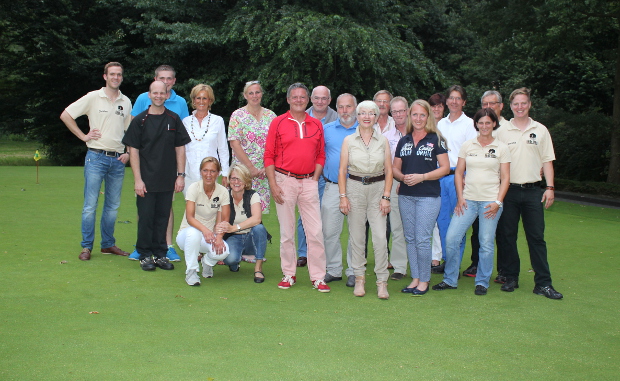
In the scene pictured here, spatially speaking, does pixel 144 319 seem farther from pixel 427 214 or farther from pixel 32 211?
pixel 32 211

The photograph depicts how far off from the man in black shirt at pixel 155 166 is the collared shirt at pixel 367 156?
1823mm

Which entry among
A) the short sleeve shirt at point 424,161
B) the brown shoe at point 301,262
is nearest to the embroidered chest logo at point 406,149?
the short sleeve shirt at point 424,161

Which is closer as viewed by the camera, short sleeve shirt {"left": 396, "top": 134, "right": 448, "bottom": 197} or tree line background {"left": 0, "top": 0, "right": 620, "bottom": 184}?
short sleeve shirt {"left": 396, "top": 134, "right": 448, "bottom": 197}

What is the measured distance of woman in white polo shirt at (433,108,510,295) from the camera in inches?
220

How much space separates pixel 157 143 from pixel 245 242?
4.22ft

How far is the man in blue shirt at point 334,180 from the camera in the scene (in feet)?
19.1

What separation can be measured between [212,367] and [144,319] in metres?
1.09

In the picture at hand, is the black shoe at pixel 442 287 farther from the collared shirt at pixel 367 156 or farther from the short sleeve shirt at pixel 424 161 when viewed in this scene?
the collared shirt at pixel 367 156

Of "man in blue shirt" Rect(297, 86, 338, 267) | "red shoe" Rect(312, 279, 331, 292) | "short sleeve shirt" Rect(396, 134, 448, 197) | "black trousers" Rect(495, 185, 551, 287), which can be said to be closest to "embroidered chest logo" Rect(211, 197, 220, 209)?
"man in blue shirt" Rect(297, 86, 338, 267)

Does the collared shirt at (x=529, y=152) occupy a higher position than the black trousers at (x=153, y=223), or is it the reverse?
the collared shirt at (x=529, y=152)

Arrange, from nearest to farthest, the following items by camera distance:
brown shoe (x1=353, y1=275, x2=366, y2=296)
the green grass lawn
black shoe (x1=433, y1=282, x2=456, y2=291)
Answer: the green grass lawn, brown shoe (x1=353, y1=275, x2=366, y2=296), black shoe (x1=433, y1=282, x2=456, y2=291)

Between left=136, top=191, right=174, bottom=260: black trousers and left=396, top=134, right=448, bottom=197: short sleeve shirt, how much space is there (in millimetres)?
2412

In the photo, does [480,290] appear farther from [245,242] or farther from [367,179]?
[245,242]

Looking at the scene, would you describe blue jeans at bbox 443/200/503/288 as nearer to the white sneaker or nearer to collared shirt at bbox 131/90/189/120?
the white sneaker
